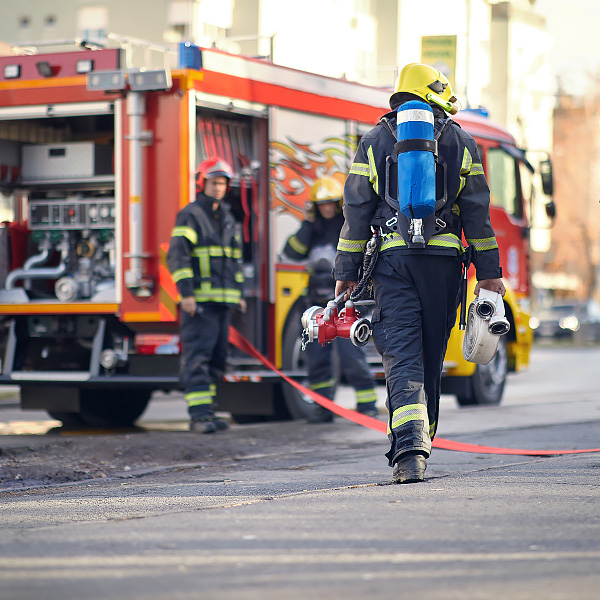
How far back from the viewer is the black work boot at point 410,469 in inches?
214

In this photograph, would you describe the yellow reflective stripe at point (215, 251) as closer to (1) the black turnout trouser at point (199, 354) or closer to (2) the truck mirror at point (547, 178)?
(1) the black turnout trouser at point (199, 354)

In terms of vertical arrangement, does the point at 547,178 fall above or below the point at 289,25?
below

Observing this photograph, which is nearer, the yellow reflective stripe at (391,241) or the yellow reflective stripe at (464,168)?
the yellow reflective stripe at (391,241)

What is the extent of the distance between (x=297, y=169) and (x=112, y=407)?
8.30 feet

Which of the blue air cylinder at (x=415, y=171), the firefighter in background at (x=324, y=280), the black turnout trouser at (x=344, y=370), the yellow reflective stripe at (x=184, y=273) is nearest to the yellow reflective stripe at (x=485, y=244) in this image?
the blue air cylinder at (x=415, y=171)

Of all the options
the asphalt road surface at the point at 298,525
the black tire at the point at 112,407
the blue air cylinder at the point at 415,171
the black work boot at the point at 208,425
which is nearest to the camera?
the asphalt road surface at the point at 298,525

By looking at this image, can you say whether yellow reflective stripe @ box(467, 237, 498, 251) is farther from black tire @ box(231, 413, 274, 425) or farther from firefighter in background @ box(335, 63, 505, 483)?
black tire @ box(231, 413, 274, 425)

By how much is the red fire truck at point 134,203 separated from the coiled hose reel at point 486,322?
11.9 ft

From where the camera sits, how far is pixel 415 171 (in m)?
5.45

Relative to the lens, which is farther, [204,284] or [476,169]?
[204,284]

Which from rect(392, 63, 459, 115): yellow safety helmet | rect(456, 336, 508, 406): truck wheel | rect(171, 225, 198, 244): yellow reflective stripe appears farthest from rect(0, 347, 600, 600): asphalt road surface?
rect(456, 336, 508, 406): truck wheel

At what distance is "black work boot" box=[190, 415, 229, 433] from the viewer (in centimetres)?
877

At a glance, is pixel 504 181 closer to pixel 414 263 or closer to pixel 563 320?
pixel 414 263

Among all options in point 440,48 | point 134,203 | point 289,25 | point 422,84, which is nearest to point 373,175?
point 422,84
